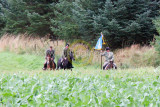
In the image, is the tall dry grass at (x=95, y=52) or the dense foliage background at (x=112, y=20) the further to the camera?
the dense foliage background at (x=112, y=20)

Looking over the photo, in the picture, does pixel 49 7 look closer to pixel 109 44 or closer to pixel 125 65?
pixel 109 44

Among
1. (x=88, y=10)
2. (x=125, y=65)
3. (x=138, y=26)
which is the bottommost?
(x=125, y=65)

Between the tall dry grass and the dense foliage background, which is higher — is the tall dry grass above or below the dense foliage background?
below

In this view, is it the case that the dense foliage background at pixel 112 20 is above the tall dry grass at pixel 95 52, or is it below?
above

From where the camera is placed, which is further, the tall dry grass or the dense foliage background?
the dense foliage background

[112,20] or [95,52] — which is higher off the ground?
[112,20]

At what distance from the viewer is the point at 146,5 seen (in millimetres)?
20406

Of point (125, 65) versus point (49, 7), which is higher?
point (49, 7)

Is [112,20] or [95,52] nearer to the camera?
[112,20]

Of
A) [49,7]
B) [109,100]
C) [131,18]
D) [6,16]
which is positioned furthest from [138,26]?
[6,16]

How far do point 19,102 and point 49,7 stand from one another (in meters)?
26.3

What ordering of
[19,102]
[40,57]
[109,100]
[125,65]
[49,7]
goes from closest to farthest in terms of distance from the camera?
[109,100] → [19,102] → [125,65] → [40,57] → [49,7]

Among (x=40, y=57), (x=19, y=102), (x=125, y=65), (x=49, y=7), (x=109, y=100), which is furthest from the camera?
(x=49, y=7)

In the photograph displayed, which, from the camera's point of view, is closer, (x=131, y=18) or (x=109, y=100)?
(x=109, y=100)
